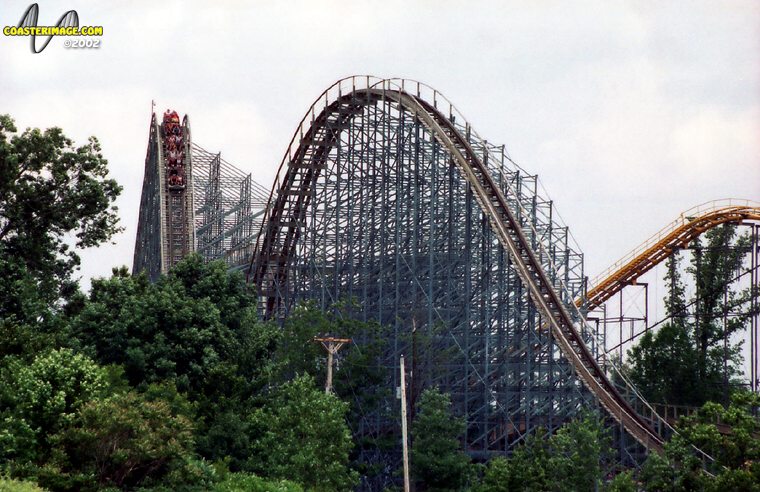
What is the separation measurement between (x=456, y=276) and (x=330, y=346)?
3.43 metres

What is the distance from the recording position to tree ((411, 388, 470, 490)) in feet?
89.3

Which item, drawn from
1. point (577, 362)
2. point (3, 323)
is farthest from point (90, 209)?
point (577, 362)

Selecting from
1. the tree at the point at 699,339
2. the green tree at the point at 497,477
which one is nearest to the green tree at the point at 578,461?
the green tree at the point at 497,477

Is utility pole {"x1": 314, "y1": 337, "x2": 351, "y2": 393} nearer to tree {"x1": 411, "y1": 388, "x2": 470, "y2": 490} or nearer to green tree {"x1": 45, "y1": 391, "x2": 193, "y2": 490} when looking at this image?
tree {"x1": 411, "y1": 388, "x2": 470, "y2": 490}

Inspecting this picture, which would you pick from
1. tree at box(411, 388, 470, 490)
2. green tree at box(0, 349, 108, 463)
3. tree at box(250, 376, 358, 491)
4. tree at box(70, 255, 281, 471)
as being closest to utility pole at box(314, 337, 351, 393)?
tree at box(250, 376, 358, 491)

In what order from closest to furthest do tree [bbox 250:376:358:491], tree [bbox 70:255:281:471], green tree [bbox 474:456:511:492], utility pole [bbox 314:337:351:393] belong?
green tree [bbox 474:456:511:492]
tree [bbox 250:376:358:491]
tree [bbox 70:255:281:471]
utility pole [bbox 314:337:351:393]

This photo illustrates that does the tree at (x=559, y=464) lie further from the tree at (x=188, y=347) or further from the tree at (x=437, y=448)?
the tree at (x=188, y=347)

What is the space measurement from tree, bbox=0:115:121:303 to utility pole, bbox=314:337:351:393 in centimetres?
540

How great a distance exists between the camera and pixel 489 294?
30.0 metres

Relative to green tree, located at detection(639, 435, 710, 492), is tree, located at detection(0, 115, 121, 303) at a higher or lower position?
higher

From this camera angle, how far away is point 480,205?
98.9 feet

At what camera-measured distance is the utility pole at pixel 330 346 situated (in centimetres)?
2870

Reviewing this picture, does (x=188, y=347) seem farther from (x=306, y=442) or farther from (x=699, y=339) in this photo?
(x=699, y=339)

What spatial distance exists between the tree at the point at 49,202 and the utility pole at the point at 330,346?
540 centimetres
